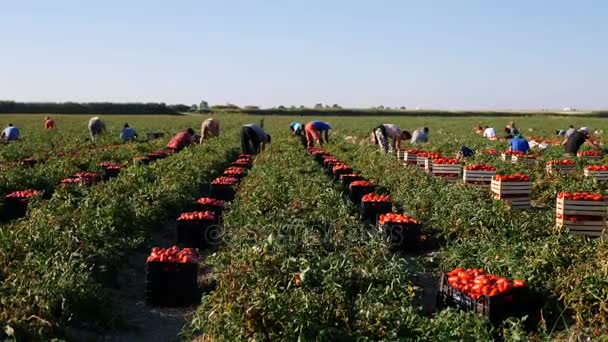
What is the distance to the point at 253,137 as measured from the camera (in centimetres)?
1981

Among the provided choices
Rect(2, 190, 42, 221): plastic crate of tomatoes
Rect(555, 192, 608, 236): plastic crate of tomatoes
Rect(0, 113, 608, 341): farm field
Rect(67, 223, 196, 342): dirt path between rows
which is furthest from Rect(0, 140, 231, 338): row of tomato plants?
Rect(555, 192, 608, 236): plastic crate of tomatoes

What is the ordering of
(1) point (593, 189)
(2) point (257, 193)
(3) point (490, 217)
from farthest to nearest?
(1) point (593, 189), (2) point (257, 193), (3) point (490, 217)

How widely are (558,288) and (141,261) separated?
15.8 ft

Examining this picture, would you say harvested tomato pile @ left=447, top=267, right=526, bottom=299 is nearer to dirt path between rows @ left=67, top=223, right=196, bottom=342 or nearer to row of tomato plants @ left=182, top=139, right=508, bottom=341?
row of tomato plants @ left=182, top=139, right=508, bottom=341

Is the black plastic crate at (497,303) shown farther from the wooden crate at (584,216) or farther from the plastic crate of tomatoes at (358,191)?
the plastic crate of tomatoes at (358,191)

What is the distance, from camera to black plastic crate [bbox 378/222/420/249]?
8453 millimetres

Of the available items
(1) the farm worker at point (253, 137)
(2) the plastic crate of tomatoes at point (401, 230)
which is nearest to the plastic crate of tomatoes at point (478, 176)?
(2) the plastic crate of tomatoes at point (401, 230)

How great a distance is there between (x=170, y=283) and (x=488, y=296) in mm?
2937

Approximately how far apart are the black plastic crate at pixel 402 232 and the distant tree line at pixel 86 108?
251 ft

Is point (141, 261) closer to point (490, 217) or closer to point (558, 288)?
point (490, 217)

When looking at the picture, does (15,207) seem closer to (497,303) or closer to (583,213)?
(497,303)

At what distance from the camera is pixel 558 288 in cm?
558

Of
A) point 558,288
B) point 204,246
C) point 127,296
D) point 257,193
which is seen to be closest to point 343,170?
point 257,193

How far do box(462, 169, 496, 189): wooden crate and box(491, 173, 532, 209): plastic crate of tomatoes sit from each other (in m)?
1.31
